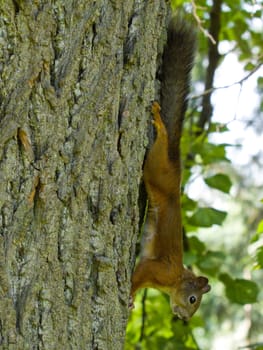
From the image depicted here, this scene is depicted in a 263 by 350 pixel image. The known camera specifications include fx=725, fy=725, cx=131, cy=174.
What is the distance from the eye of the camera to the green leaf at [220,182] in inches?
126

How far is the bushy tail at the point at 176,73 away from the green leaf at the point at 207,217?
0.64m

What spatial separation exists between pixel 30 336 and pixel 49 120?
48cm

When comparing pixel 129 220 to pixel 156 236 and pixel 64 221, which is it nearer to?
pixel 64 221

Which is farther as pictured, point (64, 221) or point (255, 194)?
point (255, 194)

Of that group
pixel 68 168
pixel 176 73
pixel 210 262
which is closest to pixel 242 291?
pixel 210 262

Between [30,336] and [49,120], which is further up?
[49,120]

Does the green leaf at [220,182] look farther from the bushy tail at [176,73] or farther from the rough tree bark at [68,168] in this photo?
the rough tree bark at [68,168]

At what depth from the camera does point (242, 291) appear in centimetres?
329

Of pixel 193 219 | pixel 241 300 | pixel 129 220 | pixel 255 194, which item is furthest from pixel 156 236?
pixel 255 194

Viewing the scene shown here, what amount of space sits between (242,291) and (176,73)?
1.33 metres

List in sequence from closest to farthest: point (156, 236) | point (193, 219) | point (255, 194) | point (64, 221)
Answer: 1. point (64, 221)
2. point (156, 236)
3. point (193, 219)
4. point (255, 194)

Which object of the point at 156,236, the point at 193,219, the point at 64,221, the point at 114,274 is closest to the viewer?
the point at 64,221

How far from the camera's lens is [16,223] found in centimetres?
156

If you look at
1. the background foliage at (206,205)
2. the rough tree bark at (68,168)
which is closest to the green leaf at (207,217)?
the background foliage at (206,205)
